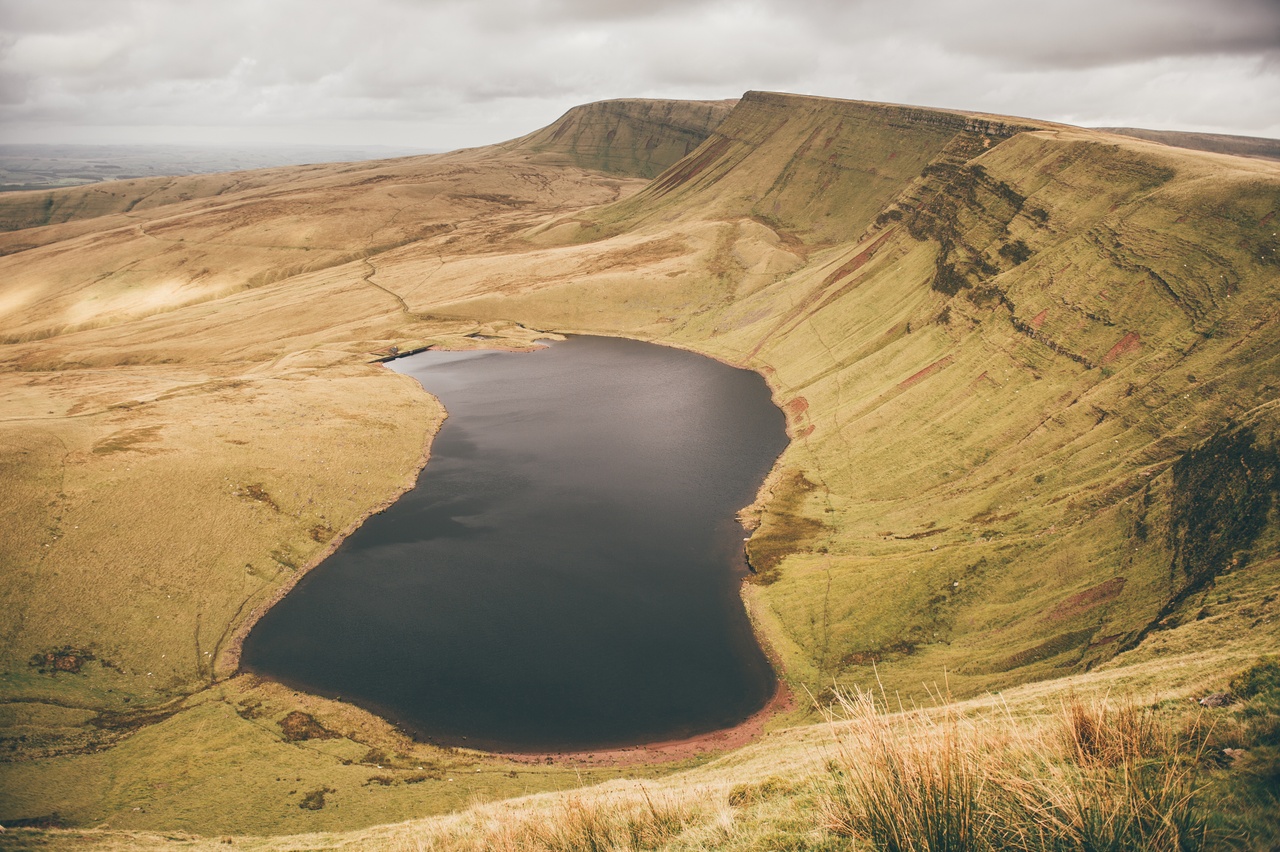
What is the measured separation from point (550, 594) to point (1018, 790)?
2157 inches

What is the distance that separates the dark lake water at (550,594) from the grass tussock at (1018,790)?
3749 cm

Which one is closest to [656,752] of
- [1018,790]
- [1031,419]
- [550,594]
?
[550,594]

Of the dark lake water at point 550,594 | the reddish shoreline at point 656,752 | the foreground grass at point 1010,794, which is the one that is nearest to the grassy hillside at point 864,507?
the reddish shoreline at point 656,752

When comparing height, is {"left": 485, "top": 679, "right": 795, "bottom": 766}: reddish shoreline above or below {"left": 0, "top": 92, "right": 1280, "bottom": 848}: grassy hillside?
below

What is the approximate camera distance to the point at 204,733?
159 ft

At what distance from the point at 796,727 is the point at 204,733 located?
4486cm

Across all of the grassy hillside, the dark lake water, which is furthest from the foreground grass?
the dark lake water

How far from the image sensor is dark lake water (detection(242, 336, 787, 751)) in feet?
168

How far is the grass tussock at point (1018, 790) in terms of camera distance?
11789mm

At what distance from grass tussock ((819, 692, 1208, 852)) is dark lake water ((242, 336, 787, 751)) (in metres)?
37.5

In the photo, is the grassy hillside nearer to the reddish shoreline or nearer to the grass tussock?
the reddish shoreline

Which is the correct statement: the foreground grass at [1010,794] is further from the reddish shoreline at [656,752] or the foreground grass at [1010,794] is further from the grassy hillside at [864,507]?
the reddish shoreline at [656,752]

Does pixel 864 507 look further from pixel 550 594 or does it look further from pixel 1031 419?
pixel 550 594

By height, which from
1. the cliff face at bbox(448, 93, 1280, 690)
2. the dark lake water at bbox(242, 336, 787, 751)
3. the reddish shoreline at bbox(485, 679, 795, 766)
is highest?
the cliff face at bbox(448, 93, 1280, 690)
